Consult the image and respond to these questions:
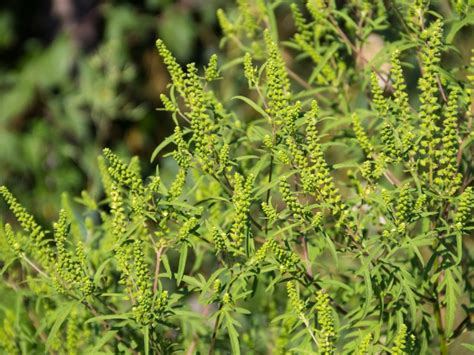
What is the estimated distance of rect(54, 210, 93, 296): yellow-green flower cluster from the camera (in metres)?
2.32

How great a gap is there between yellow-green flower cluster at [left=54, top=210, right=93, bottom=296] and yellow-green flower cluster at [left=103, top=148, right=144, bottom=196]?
0.18 m

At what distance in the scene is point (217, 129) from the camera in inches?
109

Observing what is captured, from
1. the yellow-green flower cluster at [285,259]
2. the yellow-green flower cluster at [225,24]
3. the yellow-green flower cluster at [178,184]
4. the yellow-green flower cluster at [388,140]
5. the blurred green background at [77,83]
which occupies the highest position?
the yellow-green flower cluster at [225,24]

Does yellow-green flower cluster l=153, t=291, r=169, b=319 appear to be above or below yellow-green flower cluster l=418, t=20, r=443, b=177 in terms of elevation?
below

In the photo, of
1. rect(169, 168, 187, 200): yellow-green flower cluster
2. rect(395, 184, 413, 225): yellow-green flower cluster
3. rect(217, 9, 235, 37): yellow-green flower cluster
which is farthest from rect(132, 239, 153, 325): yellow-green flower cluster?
rect(217, 9, 235, 37): yellow-green flower cluster

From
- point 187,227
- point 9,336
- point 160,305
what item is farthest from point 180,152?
point 9,336

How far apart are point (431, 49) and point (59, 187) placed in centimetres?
478

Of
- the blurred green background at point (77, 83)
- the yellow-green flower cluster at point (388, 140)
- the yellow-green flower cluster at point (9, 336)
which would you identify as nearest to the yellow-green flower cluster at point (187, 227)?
the yellow-green flower cluster at point (388, 140)

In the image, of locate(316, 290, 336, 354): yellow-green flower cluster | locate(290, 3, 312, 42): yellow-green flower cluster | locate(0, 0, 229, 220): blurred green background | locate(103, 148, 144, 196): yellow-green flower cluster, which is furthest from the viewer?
locate(0, 0, 229, 220): blurred green background

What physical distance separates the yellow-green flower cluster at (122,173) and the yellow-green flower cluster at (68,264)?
0.18 m

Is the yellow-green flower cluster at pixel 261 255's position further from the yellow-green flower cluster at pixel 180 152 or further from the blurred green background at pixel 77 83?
the blurred green background at pixel 77 83

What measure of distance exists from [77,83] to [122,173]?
4.85m

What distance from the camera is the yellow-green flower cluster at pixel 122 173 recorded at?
2283 mm

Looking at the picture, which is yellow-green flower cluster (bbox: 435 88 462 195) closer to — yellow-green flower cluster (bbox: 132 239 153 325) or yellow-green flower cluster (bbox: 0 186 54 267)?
yellow-green flower cluster (bbox: 132 239 153 325)
